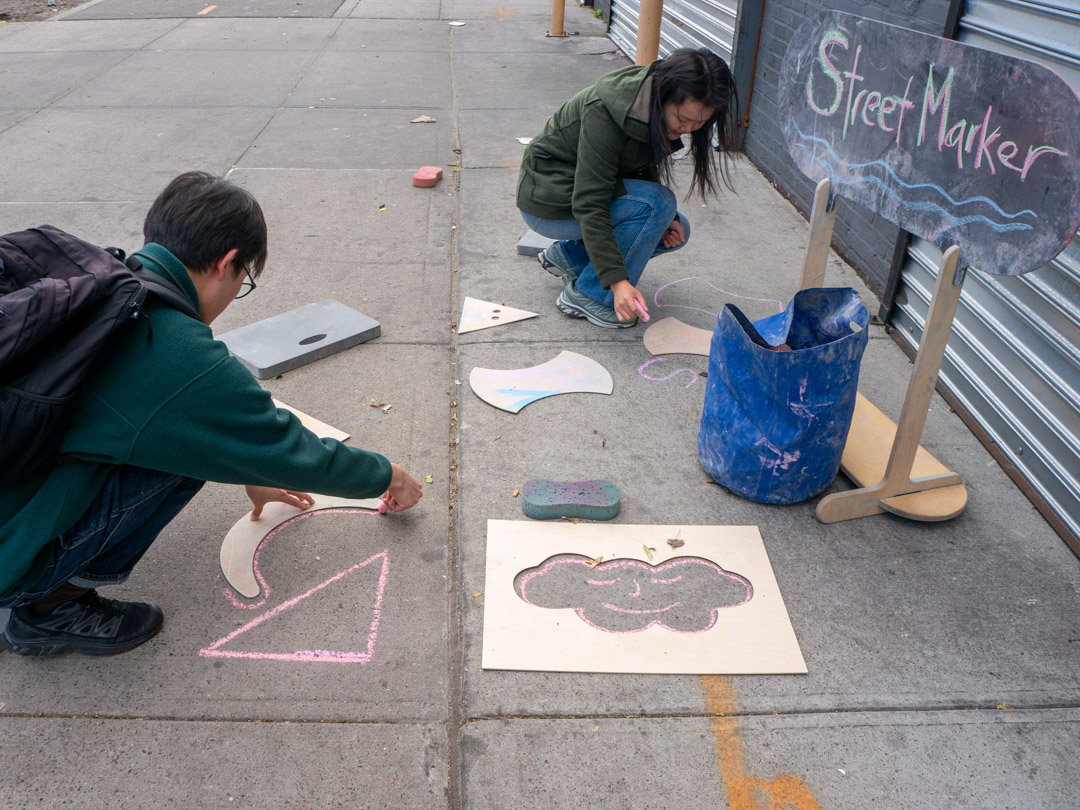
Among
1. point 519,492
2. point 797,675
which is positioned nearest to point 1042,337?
point 797,675

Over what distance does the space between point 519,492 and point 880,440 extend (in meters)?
1.26

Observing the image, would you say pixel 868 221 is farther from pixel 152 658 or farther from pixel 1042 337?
pixel 152 658

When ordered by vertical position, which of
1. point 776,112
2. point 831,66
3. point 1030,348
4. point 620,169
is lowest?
point 1030,348

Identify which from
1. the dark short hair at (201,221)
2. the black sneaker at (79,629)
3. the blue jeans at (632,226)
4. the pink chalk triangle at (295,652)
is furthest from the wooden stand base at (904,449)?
the black sneaker at (79,629)

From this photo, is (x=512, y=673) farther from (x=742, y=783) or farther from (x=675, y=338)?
(x=675, y=338)

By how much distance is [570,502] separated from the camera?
8.02 feet

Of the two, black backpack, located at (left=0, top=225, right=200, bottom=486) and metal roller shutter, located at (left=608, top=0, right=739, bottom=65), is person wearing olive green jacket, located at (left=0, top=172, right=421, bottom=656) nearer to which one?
black backpack, located at (left=0, top=225, right=200, bottom=486)

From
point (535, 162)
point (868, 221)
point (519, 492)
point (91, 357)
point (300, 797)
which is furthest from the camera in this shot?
point (868, 221)

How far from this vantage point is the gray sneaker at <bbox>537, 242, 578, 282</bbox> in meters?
3.75

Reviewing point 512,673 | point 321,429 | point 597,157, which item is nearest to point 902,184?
point 597,157

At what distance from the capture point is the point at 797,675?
1.98 metres

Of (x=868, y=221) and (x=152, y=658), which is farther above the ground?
(x=868, y=221)

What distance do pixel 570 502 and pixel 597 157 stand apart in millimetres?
1444

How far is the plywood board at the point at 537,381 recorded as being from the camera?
304 centimetres
